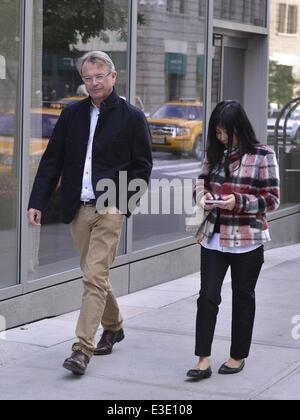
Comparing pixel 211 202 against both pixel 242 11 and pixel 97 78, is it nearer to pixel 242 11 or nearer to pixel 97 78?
pixel 97 78

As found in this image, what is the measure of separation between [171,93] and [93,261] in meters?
3.91

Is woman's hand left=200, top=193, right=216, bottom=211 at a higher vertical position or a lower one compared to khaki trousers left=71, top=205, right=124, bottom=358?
higher

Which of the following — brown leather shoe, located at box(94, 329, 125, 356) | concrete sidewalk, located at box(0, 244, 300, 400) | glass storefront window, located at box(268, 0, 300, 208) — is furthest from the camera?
glass storefront window, located at box(268, 0, 300, 208)

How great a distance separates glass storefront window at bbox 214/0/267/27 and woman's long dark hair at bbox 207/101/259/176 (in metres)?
4.79

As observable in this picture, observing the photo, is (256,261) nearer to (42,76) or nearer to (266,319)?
(266,319)

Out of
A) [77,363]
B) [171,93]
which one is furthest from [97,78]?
[171,93]

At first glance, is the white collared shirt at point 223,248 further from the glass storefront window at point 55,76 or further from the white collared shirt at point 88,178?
the glass storefront window at point 55,76

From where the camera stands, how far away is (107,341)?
645cm

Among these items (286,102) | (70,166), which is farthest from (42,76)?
Result: (286,102)

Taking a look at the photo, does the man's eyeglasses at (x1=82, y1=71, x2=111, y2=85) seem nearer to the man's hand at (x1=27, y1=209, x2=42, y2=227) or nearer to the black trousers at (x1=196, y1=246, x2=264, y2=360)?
the man's hand at (x1=27, y1=209, x2=42, y2=227)

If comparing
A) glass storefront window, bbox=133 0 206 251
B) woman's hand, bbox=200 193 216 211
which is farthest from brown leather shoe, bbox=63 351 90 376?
glass storefront window, bbox=133 0 206 251

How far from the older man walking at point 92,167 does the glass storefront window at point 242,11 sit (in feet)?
15.1

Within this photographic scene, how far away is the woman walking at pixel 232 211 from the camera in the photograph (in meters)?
5.77

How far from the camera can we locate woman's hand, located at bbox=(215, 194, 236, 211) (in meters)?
5.66
